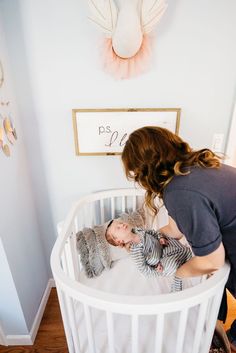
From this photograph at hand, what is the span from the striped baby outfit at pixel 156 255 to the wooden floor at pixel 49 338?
30.0 inches

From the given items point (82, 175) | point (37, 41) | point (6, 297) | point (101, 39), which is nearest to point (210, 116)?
point (101, 39)

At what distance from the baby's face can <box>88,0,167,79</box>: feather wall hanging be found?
91cm

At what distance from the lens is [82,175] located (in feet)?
5.01

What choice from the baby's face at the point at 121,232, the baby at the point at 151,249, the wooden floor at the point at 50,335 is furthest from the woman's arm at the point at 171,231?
the wooden floor at the point at 50,335

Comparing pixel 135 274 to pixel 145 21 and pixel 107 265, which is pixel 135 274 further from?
pixel 145 21

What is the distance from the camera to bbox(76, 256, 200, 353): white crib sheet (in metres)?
1.04

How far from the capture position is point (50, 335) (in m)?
1.52

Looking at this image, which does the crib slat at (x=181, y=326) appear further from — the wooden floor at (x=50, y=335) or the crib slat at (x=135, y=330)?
the wooden floor at (x=50, y=335)

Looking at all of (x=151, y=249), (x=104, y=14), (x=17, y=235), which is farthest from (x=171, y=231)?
(x=104, y=14)

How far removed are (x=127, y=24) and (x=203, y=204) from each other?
2.80 feet

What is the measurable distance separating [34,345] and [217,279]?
4.20 feet

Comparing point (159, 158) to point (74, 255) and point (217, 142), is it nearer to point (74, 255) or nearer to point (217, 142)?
point (217, 142)

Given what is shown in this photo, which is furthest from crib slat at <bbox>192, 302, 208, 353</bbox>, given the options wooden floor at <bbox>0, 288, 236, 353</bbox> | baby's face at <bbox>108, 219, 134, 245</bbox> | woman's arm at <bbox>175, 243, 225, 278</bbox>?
wooden floor at <bbox>0, 288, 236, 353</bbox>

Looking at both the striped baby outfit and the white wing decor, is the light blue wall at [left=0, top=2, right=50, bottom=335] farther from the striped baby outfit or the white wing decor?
the striped baby outfit
